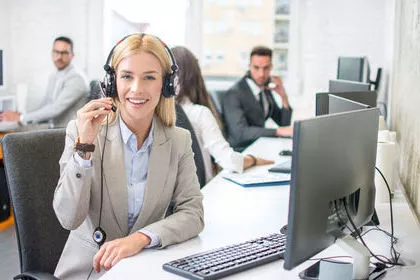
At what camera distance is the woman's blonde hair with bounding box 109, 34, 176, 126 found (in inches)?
70.6

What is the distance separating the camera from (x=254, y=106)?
4.35 metres

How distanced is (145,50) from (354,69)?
2.40 metres

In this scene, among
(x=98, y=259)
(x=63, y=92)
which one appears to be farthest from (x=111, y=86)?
(x=63, y=92)

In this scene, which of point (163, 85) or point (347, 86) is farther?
point (347, 86)

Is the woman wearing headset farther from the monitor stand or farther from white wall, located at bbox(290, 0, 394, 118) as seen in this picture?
white wall, located at bbox(290, 0, 394, 118)

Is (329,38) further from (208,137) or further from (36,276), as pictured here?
(36,276)

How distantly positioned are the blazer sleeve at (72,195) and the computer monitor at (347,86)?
1.34 metres

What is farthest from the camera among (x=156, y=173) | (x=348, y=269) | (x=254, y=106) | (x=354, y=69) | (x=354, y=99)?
(x=254, y=106)

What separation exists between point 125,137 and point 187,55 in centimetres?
168

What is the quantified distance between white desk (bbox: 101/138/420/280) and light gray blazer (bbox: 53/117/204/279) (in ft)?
0.21

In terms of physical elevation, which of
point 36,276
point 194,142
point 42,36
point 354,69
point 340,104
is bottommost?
point 36,276

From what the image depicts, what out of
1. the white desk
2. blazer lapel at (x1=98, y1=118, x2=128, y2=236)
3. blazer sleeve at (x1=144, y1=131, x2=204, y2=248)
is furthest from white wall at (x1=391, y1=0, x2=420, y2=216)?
blazer lapel at (x1=98, y1=118, x2=128, y2=236)

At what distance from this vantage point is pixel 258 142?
393 cm

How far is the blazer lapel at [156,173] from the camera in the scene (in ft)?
5.87
